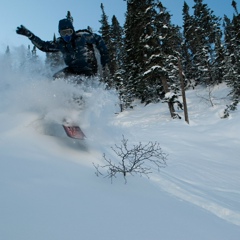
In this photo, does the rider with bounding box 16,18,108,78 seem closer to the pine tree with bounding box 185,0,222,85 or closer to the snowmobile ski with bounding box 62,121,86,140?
the snowmobile ski with bounding box 62,121,86,140

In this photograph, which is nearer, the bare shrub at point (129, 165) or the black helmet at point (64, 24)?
the bare shrub at point (129, 165)

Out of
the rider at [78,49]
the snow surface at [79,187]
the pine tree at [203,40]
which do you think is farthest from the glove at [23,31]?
the pine tree at [203,40]

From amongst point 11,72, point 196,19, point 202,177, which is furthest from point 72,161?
point 196,19

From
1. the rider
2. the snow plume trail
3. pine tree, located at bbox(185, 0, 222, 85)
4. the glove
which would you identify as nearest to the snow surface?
the snow plume trail

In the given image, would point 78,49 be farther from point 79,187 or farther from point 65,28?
point 79,187

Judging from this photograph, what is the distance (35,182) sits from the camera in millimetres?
2684

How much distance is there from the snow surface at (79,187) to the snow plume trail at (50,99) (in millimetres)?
24

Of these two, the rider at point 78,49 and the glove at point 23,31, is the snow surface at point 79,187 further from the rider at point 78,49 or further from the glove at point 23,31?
the glove at point 23,31

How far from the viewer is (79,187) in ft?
9.53

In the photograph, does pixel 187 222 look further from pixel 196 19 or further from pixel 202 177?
pixel 196 19

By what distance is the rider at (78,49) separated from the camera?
6.50 metres

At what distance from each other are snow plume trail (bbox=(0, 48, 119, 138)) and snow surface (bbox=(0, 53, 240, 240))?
0.02m

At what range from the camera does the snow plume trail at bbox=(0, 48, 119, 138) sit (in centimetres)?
549

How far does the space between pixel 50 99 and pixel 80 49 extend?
5.32 ft
